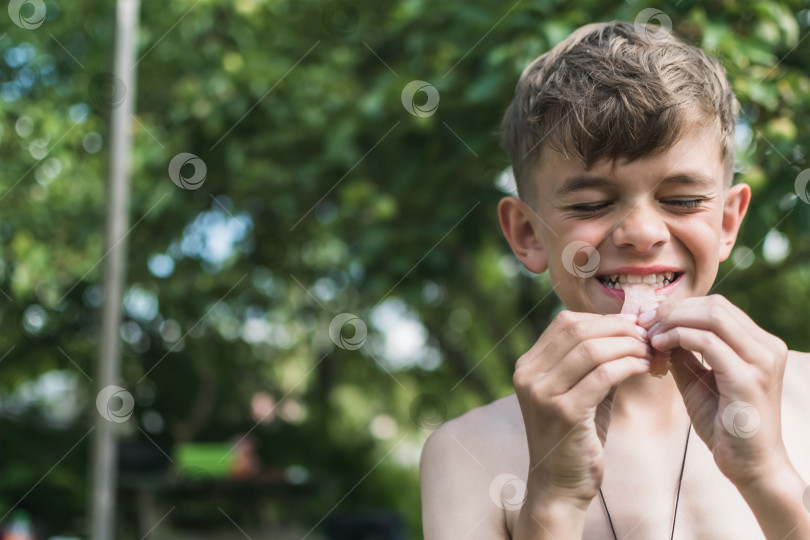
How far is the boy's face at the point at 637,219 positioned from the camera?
1424mm

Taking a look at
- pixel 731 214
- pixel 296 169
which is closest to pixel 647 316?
pixel 731 214

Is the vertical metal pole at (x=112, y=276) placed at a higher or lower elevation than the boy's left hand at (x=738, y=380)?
higher

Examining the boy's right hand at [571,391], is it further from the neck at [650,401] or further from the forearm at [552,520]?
the neck at [650,401]

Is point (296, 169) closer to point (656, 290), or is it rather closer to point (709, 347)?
point (656, 290)

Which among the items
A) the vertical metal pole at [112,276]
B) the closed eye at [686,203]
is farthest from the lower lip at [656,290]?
the vertical metal pole at [112,276]

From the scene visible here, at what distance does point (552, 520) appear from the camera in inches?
49.8

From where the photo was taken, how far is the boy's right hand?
4.08ft

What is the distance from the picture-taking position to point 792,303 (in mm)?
8672

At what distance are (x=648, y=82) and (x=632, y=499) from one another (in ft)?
2.36

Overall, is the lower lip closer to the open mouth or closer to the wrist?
the open mouth

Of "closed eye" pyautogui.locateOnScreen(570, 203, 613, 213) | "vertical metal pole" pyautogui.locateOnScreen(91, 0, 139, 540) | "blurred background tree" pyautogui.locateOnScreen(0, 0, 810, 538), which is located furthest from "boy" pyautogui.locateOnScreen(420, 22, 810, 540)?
"vertical metal pole" pyautogui.locateOnScreen(91, 0, 139, 540)

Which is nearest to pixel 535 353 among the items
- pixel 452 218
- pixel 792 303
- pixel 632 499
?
pixel 632 499

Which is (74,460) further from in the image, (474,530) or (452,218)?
(474,530)

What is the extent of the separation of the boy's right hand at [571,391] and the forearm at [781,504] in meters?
0.21
